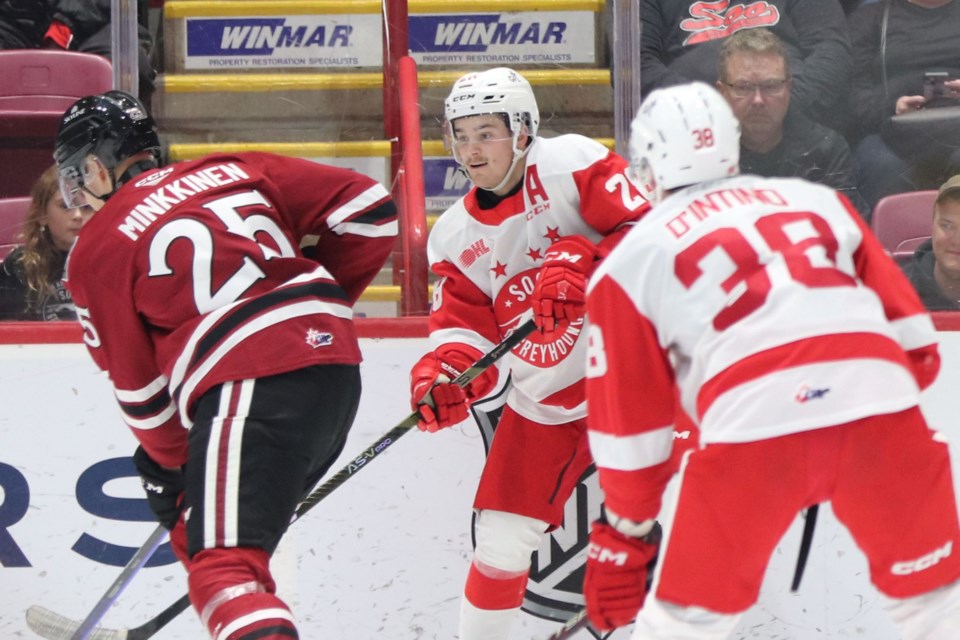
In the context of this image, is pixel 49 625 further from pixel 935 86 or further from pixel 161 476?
pixel 935 86

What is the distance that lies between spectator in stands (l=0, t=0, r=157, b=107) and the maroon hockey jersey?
1.37 meters

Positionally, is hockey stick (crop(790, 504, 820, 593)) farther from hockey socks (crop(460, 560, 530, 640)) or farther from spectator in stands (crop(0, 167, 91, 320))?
spectator in stands (crop(0, 167, 91, 320))

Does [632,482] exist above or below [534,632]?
above

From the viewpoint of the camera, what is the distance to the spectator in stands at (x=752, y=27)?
3.40 meters

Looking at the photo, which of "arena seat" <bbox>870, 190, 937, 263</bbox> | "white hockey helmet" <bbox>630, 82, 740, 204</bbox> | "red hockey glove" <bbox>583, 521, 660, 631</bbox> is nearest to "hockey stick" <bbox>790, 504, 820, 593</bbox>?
"red hockey glove" <bbox>583, 521, 660, 631</bbox>

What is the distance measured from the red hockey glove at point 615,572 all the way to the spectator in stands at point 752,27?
5.34 ft

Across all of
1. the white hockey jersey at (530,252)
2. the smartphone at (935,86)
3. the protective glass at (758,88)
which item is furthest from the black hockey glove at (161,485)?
the smartphone at (935,86)

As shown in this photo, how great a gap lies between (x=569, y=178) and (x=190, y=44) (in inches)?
61.6

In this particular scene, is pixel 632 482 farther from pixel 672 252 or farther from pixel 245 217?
pixel 245 217

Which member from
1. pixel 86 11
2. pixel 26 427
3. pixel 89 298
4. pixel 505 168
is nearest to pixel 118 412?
pixel 26 427

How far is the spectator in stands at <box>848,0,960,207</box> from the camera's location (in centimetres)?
328

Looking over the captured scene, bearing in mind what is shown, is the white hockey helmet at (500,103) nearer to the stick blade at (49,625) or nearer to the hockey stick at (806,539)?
the hockey stick at (806,539)

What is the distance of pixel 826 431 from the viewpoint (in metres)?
1.88

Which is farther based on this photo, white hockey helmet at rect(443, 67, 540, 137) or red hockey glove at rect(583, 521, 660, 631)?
white hockey helmet at rect(443, 67, 540, 137)
